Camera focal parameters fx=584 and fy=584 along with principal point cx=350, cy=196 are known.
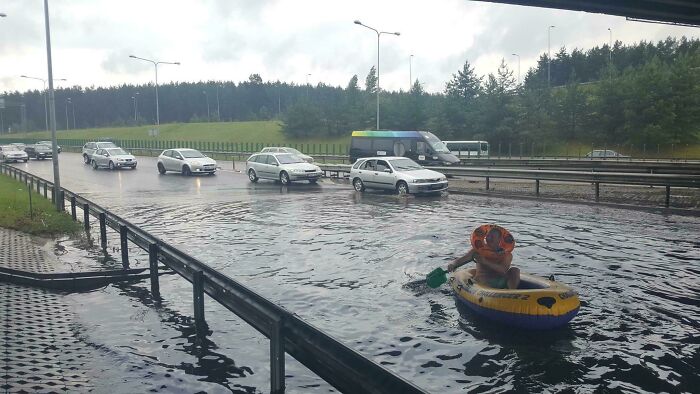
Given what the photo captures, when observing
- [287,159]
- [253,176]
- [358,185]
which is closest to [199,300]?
[358,185]

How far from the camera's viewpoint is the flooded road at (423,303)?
19.7 feet

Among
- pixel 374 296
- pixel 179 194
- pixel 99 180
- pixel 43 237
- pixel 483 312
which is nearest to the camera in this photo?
pixel 483 312

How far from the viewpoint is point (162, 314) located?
802 centimetres

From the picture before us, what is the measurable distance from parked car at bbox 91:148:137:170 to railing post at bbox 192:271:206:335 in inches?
1453

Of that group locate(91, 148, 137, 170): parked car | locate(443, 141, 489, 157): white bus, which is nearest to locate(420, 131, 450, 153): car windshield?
locate(443, 141, 489, 157): white bus

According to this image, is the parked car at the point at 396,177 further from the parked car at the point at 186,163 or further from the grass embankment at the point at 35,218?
the parked car at the point at 186,163

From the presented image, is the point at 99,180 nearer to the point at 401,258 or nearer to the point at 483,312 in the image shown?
the point at 401,258

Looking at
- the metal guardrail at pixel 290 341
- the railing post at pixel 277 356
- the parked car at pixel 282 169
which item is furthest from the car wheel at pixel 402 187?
the railing post at pixel 277 356

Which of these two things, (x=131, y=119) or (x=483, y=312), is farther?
(x=131, y=119)

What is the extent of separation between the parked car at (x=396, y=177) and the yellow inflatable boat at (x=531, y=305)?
51.9 ft

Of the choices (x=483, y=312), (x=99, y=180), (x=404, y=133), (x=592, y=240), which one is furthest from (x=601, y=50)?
(x=483, y=312)

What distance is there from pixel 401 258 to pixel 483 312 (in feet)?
13.2

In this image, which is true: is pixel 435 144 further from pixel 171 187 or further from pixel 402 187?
pixel 171 187

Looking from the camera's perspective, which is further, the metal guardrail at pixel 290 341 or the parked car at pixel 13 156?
the parked car at pixel 13 156
